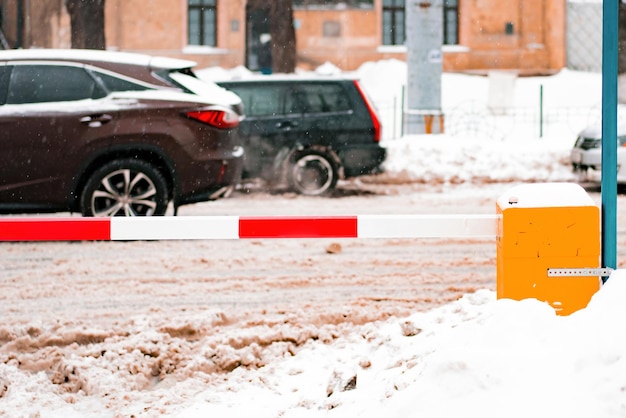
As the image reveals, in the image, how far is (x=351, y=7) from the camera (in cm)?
3334

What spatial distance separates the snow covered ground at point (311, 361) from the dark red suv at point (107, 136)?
1.23 meters

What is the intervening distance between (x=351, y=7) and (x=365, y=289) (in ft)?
87.5

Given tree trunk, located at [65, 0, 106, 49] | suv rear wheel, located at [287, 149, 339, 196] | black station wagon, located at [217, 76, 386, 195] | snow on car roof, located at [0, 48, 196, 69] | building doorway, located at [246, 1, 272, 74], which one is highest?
building doorway, located at [246, 1, 272, 74]

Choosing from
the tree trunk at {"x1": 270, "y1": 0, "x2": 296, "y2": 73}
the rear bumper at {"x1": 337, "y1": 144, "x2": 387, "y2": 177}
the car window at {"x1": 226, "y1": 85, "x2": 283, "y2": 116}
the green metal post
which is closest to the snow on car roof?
the car window at {"x1": 226, "y1": 85, "x2": 283, "y2": 116}

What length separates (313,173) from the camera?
1434 centimetres

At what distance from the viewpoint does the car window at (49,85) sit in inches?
390

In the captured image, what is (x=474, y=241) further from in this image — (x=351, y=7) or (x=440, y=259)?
(x=351, y=7)

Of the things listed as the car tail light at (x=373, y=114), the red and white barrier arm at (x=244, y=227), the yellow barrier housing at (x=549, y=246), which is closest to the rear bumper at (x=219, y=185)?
the car tail light at (x=373, y=114)

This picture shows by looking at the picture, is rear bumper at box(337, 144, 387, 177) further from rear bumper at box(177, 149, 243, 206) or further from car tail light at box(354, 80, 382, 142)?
rear bumper at box(177, 149, 243, 206)

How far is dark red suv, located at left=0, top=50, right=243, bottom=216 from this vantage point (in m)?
9.67

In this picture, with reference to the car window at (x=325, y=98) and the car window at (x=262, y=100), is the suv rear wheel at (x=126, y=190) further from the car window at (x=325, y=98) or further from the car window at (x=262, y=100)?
the car window at (x=325, y=98)

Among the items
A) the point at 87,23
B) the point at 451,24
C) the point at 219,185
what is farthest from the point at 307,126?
the point at 451,24

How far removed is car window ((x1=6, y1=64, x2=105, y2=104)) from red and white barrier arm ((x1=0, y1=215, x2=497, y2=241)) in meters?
5.31

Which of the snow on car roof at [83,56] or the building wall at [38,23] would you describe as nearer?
the snow on car roof at [83,56]
